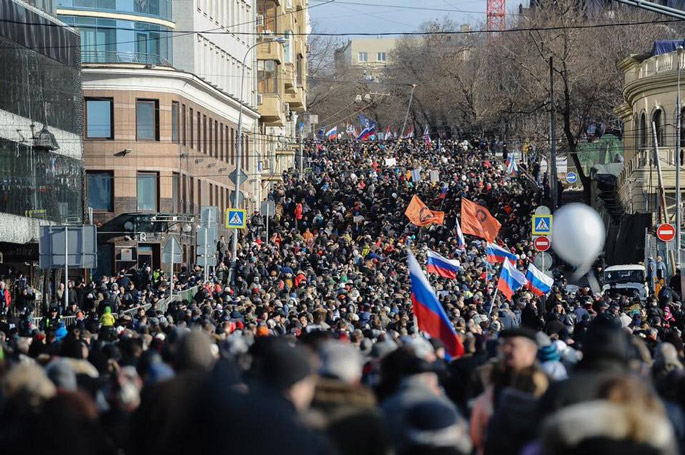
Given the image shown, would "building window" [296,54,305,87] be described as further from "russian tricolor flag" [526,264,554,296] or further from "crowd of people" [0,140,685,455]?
"crowd of people" [0,140,685,455]

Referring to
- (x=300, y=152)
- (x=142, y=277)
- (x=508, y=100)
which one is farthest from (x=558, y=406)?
(x=508, y=100)

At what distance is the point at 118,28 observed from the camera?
52.6 metres

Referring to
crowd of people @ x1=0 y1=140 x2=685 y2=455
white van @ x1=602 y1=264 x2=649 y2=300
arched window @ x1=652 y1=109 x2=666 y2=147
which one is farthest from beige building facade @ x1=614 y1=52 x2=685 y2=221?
crowd of people @ x1=0 y1=140 x2=685 y2=455

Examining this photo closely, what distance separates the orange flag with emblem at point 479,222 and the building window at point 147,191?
62.2 feet

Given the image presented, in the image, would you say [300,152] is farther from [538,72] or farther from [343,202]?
[343,202]

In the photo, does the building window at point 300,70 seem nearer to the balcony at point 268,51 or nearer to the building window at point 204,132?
the balcony at point 268,51

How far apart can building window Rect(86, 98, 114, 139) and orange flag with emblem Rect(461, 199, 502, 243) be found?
19.5m

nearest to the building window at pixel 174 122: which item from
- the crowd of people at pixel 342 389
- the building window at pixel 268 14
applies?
the building window at pixel 268 14

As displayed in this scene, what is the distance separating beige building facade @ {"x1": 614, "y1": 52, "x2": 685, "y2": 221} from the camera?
1959 inches

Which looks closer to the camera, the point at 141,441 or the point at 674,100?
the point at 141,441

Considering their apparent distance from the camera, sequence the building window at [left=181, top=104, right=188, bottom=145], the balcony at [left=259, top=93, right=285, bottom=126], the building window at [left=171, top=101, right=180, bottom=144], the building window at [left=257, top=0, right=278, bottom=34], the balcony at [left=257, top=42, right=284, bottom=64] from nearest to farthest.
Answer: the building window at [left=171, top=101, right=180, bottom=144] → the building window at [left=181, top=104, right=188, bottom=145] → the balcony at [left=257, top=42, right=284, bottom=64] → the balcony at [left=259, top=93, right=285, bottom=126] → the building window at [left=257, top=0, right=278, bottom=34]

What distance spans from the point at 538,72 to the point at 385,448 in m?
67.7

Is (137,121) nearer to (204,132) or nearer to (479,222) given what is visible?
(204,132)

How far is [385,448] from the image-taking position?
700cm
